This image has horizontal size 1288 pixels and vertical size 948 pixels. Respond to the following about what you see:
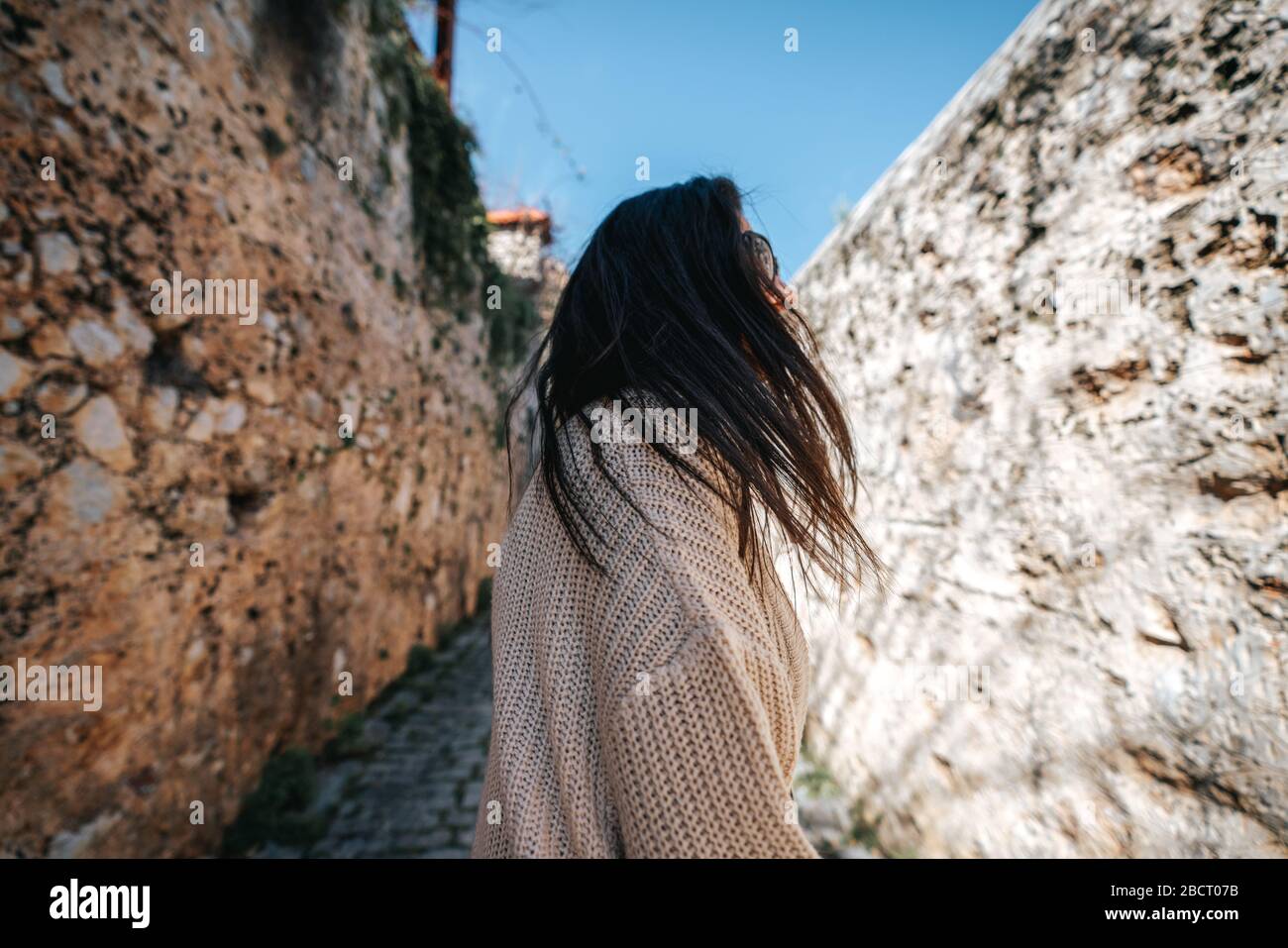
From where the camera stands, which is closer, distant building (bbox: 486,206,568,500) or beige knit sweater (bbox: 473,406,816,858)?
beige knit sweater (bbox: 473,406,816,858)

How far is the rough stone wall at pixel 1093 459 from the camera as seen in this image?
4.51 feet

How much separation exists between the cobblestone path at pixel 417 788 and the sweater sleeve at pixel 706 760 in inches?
55.2

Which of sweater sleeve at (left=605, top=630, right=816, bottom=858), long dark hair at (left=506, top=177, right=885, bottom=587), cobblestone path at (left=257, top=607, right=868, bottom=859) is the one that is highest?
long dark hair at (left=506, top=177, right=885, bottom=587)

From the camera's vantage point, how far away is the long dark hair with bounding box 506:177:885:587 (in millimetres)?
800

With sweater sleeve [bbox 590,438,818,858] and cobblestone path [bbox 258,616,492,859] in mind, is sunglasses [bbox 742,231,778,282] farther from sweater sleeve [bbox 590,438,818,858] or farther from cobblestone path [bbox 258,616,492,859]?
cobblestone path [bbox 258,616,492,859]

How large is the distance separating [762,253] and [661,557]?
2.04 ft

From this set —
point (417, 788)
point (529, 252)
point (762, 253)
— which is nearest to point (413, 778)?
point (417, 788)

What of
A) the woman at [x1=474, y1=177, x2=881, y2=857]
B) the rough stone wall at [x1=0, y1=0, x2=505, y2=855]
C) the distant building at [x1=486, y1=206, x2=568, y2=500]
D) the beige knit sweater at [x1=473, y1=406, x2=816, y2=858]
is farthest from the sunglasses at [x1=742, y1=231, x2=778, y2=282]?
the distant building at [x1=486, y1=206, x2=568, y2=500]

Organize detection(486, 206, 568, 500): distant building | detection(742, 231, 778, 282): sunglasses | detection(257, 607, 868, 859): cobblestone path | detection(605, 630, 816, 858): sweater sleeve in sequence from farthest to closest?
detection(486, 206, 568, 500): distant building
detection(257, 607, 868, 859): cobblestone path
detection(742, 231, 778, 282): sunglasses
detection(605, 630, 816, 858): sweater sleeve

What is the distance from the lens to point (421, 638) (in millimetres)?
4750

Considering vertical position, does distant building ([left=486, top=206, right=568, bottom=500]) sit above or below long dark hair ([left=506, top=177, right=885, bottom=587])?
above

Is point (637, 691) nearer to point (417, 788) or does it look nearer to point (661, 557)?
point (661, 557)
